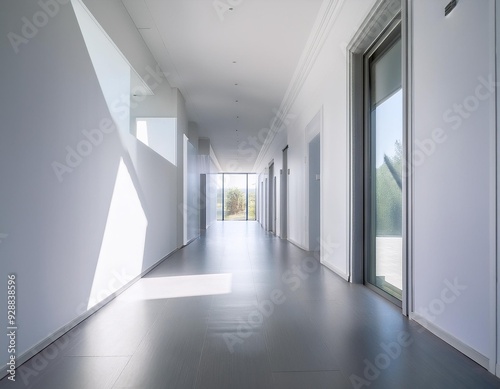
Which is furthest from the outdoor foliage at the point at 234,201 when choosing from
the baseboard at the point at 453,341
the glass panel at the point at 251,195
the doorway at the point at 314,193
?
the baseboard at the point at 453,341

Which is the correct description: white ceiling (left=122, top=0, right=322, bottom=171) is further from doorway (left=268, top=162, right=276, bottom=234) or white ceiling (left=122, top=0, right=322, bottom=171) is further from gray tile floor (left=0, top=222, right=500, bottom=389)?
doorway (left=268, top=162, right=276, bottom=234)

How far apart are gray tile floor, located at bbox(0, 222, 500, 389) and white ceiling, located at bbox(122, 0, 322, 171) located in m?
3.89

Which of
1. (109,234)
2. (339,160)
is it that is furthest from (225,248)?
(109,234)

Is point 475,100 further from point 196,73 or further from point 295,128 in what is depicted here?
point 295,128

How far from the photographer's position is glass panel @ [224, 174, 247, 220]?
95.7ft

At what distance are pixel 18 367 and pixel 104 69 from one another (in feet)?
11.3

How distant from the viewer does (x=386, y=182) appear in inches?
170

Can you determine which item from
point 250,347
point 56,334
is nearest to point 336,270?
point 250,347

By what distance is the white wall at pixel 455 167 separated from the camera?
2.34 meters

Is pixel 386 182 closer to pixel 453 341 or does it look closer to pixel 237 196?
pixel 453 341

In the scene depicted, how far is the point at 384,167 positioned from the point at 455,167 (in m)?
1.75

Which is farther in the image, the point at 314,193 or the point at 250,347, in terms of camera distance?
the point at 314,193

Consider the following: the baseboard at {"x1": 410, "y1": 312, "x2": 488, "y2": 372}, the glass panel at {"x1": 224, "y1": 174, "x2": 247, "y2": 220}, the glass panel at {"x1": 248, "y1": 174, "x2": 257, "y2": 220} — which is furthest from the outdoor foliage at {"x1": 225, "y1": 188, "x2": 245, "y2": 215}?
the baseboard at {"x1": 410, "y1": 312, "x2": 488, "y2": 372}

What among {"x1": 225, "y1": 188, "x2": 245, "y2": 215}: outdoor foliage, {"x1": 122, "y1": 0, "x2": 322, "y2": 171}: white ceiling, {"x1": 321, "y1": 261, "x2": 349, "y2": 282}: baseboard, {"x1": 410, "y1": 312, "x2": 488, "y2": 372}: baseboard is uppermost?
{"x1": 122, "y1": 0, "x2": 322, "y2": 171}: white ceiling
